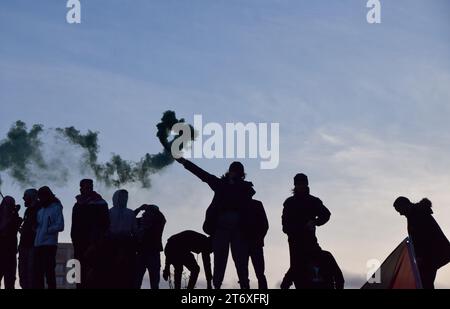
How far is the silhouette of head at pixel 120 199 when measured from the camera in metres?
14.8

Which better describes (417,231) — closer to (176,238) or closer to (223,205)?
(223,205)

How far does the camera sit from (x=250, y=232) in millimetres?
13664

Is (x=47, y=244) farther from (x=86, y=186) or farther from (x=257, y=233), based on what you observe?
(x=257, y=233)

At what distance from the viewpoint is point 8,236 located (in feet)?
51.4

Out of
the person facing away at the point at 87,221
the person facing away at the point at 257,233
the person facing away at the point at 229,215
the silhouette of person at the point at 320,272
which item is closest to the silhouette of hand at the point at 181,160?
the person facing away at the point at 229,215

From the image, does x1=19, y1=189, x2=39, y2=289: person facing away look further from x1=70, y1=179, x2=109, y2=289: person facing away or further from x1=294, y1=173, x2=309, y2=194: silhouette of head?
x1=294, y1=173, x2=309, y2=194: silhouette of head

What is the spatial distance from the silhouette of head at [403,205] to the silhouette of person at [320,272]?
46.4 inches

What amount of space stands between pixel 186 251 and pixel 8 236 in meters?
2.80

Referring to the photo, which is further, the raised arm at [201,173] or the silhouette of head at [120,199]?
the silhouette of head at [120,199]

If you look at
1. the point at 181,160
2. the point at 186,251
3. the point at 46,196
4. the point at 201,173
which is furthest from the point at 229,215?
the point at 46,196

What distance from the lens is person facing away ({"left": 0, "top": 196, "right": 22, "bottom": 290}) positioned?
15.7 m

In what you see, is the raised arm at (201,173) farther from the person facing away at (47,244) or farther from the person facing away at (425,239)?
the person facing away at (425,239)

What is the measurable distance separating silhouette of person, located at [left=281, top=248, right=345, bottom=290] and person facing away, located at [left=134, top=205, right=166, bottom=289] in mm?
3228
